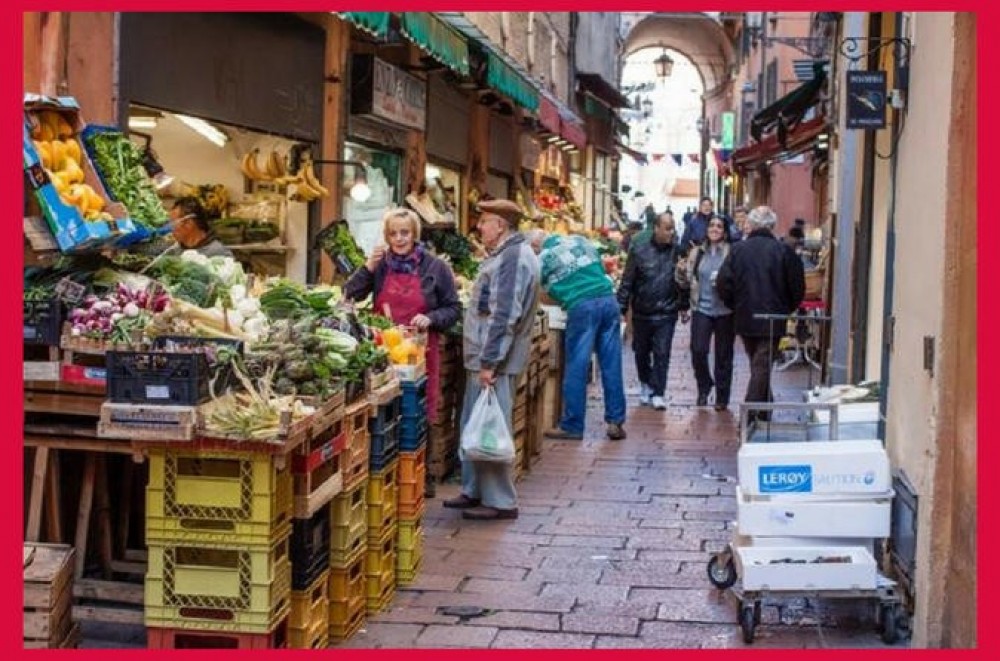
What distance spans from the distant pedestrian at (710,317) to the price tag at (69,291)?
780cm

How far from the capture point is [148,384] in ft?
15.9

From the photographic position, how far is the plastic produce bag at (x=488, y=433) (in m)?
7.79

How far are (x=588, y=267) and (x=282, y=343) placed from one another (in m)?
5.65

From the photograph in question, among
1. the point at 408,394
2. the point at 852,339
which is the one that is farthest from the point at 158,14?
the point at 852,339

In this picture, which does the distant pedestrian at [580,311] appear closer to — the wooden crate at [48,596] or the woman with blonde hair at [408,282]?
the woman with blonde hair at [408,282]

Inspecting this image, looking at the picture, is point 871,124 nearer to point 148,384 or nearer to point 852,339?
point 852,339

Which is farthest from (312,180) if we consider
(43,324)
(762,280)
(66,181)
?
(43,324)

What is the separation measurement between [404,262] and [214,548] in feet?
12.0

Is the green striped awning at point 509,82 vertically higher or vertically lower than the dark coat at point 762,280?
higher

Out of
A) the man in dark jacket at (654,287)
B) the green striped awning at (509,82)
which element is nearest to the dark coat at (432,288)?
the man in dark jacket at (654,287)

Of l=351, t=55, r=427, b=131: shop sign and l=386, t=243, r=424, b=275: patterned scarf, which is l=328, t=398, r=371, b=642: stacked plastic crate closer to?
l=386, t=243, r=424, b=275: patterned scarf

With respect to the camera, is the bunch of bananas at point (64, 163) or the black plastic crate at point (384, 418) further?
the black plastic crate at point (384, 418)

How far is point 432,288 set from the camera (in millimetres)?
8320

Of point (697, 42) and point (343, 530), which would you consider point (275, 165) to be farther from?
point (697, 42)
